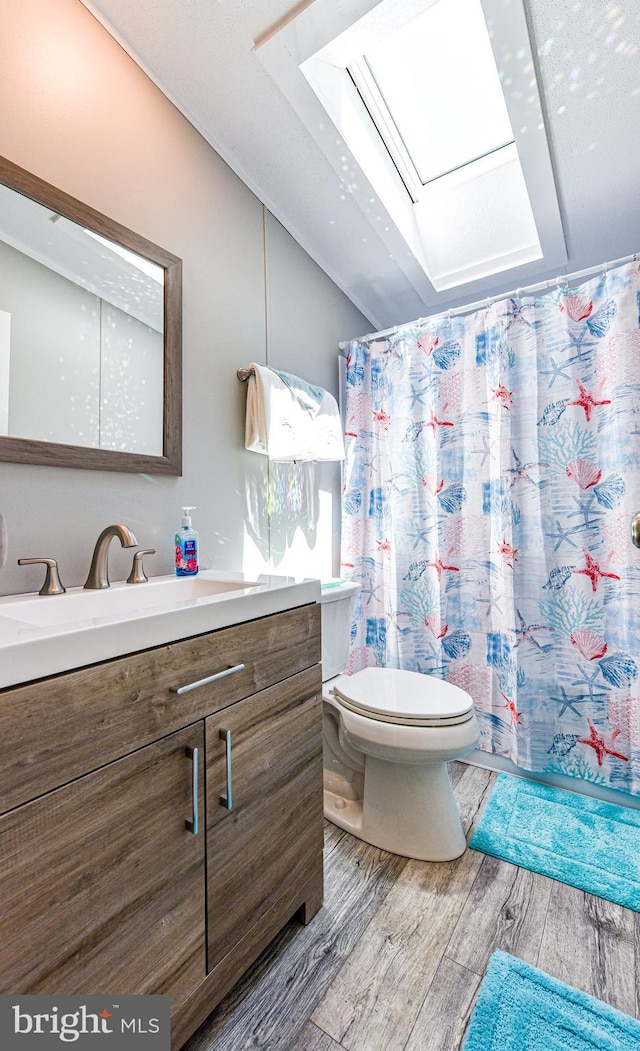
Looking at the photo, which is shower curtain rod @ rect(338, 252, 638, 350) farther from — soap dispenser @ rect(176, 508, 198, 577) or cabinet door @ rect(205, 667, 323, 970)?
cabinet door @ rect(205, 667, 323, 970)

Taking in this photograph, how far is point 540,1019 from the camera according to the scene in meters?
0.95

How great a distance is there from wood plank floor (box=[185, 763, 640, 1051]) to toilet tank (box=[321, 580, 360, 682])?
22.7 inches

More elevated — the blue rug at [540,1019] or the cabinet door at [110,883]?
the cabinet door at [110,883]

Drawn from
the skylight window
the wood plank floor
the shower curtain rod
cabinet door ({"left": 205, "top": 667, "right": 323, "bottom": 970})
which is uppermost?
the skylight window

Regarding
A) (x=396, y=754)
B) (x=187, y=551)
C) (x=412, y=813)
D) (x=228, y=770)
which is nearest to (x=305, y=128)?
(x=187, y=551)

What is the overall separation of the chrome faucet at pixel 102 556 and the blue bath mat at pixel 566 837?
1.39m

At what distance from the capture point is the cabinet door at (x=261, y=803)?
88 cm

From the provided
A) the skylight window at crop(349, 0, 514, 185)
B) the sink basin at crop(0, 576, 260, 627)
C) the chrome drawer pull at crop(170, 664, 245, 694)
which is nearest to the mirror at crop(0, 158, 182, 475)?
the sink basin at crop(0, 576, 260, 627)

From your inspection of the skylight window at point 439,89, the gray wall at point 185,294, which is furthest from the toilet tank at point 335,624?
the skylight window at point 439,89

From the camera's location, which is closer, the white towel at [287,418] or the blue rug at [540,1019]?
the blue rug at [540,1019]

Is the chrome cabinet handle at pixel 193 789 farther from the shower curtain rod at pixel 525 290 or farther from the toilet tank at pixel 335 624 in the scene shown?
the shower curtain rod at pixel 525 290

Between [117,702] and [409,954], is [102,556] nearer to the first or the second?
[117,702]

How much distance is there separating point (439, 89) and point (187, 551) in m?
1.90

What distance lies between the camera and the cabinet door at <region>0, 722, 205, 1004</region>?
0.60m
